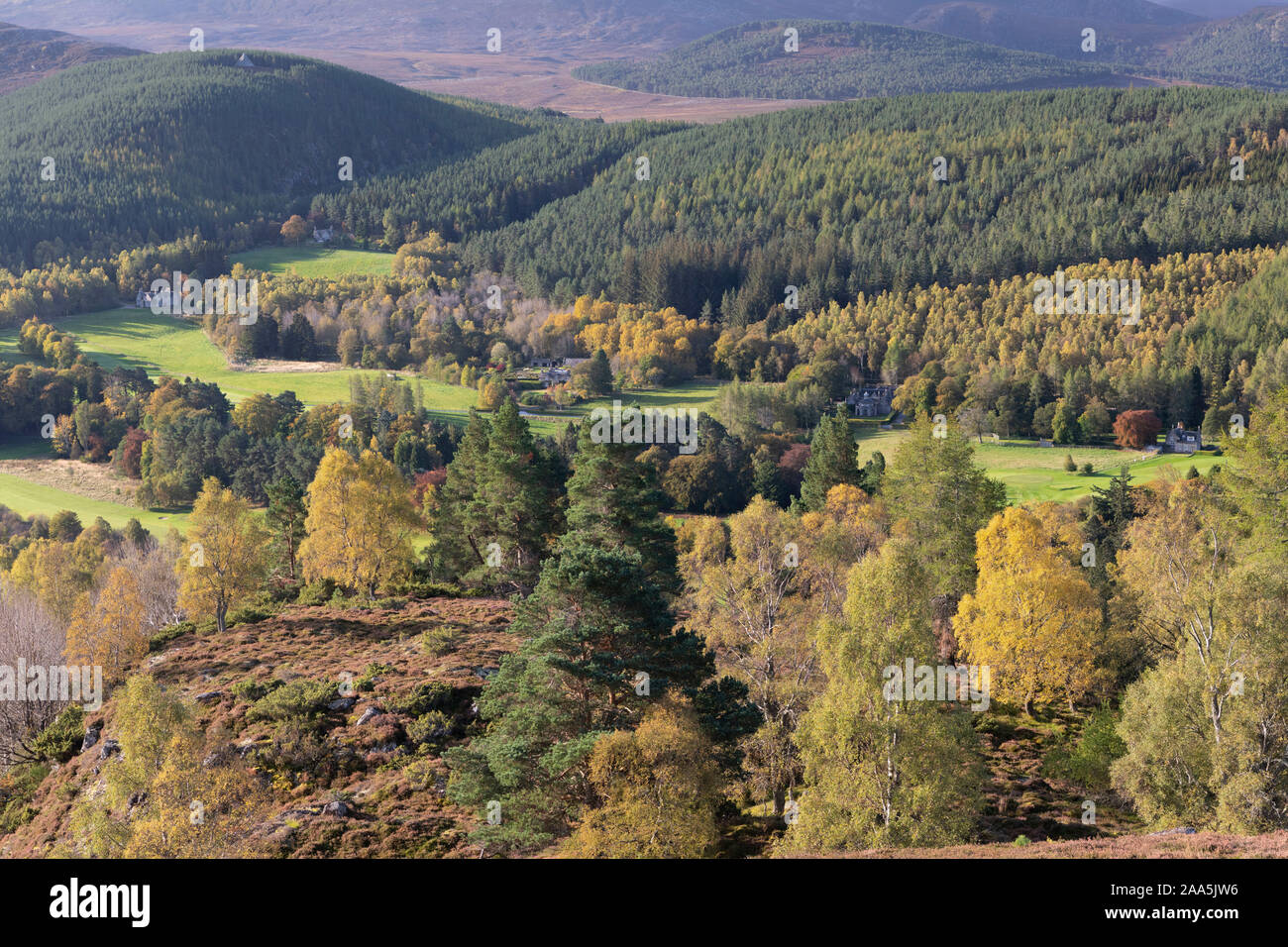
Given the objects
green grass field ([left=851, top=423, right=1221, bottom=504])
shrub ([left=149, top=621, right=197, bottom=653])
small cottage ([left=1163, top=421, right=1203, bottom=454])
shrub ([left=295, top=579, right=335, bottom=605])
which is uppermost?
shrub ([left=295, top=579, right=335, bottom=605])

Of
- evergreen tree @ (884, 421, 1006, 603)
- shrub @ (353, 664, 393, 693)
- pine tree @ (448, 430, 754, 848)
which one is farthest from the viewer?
evergreen tree @ (884, 421, 1006, 603)

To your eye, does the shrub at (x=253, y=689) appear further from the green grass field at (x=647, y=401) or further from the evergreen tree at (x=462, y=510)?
the green grass field at (x=647, y=401)

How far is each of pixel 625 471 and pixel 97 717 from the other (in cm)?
3018

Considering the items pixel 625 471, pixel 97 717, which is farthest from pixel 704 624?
pixel 97 717

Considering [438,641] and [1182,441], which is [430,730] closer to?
[438,641]

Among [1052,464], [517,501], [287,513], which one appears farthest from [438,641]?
[1052,464]

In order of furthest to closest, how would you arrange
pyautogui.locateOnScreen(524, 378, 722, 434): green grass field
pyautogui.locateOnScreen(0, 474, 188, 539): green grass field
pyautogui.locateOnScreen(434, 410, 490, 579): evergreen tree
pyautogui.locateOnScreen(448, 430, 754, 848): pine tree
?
1. pyautogui.locateOnScreen(524, 378, 722, 434): green grass field
2. pyautogui.locateOnScreen(0, 474, 188, 539): green grass field
3. pyautogui.locateOnScreen(434, 410, 490, 579): evergreen tree
4. pyautogui.locateOnScreen(448, 430, 754, 848): pine tree

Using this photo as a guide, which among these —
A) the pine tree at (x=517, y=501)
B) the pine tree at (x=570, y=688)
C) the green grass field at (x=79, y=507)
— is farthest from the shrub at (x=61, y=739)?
the green grass field at (x=79, y=507)

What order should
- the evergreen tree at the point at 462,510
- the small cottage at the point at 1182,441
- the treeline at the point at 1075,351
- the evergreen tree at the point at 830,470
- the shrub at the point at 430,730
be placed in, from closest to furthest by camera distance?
1. the shrub at the point at 430,730
2. the evergreen tree at the point at 462,510
3. the evergreen tree at the point at 830,470
4. the small cottage at the point at 1182,441
5. the treeline at the point at 1075,351

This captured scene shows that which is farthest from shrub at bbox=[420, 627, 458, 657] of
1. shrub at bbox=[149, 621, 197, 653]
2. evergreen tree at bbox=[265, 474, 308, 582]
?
evergreen tree at bbox=[265, 474, 308, 582]

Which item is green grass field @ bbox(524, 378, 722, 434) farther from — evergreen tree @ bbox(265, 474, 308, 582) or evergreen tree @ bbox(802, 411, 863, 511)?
evergreen tree @ bbox(265, 474, 308, 582)

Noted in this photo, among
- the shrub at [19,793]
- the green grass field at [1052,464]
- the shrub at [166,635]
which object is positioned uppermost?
the shrub at [166,635]

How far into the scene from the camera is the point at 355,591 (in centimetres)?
6619

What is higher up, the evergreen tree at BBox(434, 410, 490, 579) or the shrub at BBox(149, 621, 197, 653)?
the evergreen tree at BBox(434, 410, 490, 579)
